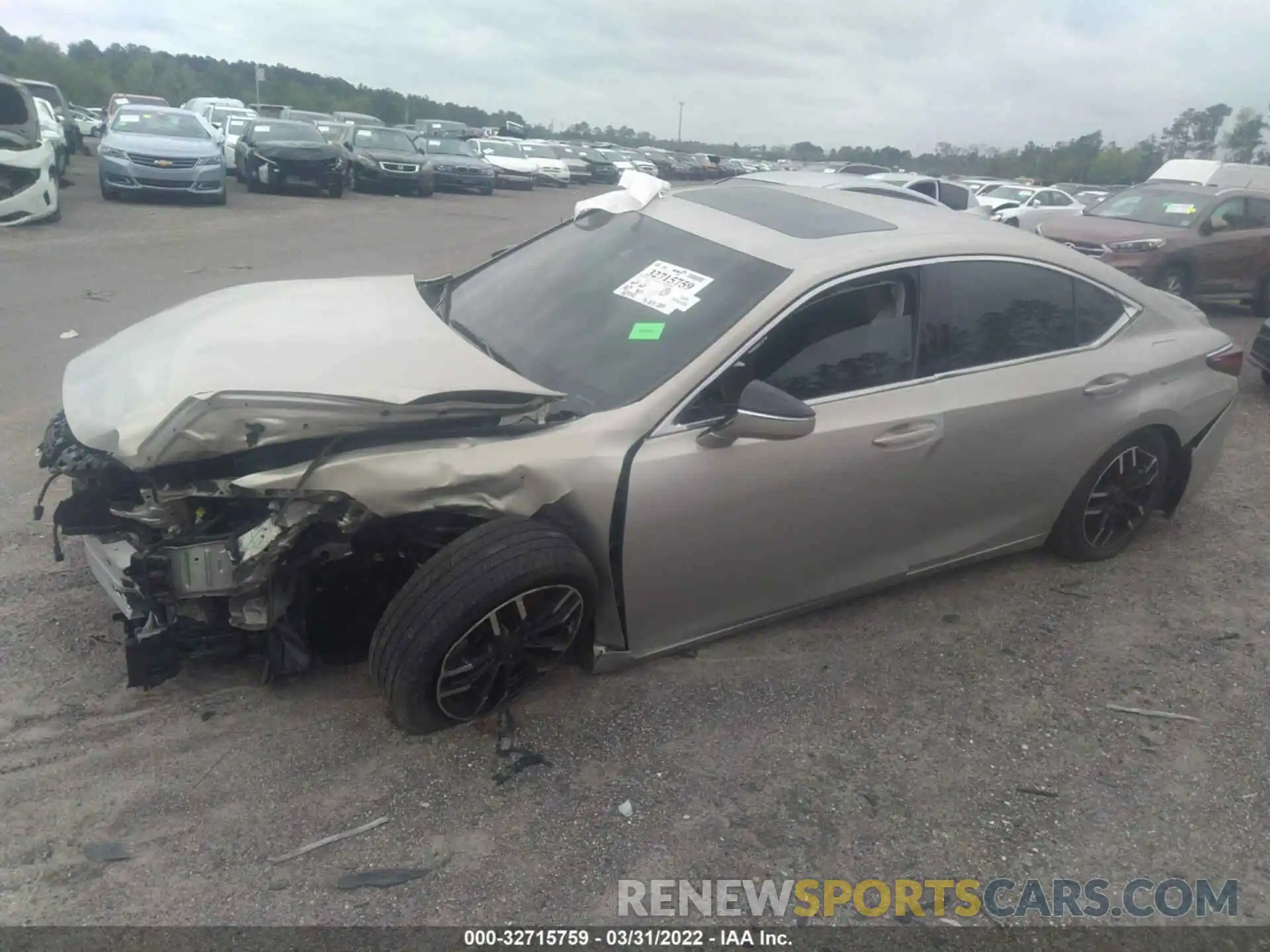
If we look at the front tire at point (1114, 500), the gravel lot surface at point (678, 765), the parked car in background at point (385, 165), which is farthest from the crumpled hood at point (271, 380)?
the parked car in background at point (385, 165)

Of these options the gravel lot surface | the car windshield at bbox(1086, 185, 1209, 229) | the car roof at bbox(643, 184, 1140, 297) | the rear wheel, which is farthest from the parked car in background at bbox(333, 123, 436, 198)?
the car roof at bbox(643, 184, 1140, 297)

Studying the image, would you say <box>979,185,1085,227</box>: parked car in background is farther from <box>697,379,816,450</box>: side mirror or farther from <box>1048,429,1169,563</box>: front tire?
<box>697,379,816,450</box>: side mirror

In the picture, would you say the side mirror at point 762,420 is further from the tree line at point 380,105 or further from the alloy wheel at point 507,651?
the tree line at point 380,105

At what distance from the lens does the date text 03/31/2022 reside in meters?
2.42

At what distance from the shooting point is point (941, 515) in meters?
3.83

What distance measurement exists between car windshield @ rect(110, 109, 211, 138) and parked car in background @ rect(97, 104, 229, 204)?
0.4 inches

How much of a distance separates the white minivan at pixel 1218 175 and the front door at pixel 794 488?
15.2 metres

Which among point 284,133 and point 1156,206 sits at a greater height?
point 284,133

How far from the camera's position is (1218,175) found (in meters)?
16.2

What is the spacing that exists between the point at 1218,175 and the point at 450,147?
→ 18.7 m

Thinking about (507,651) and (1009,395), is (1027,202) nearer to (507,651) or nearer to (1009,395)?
(1009,395)

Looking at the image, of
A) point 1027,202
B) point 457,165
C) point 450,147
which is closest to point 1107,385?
point 1027,202

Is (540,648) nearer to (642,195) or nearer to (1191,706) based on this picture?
(642,195)

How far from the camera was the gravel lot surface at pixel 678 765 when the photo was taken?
258 centimetres
